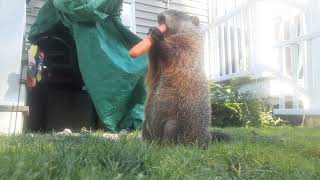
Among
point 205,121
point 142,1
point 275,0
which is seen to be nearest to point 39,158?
point 205,121

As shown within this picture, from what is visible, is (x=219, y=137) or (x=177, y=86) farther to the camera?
(x=219, y=137)

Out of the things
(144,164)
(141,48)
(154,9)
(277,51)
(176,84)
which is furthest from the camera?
(154,9)

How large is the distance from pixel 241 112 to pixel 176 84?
16.5 feet

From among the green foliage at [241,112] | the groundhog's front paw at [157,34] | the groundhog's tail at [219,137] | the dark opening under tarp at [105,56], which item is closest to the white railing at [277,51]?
the green foliage at [241,112]

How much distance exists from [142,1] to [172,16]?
24.6 ft

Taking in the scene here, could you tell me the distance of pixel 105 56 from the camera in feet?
20.1

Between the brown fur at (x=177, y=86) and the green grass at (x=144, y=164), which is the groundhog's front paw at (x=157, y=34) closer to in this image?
the brown fur at (x=177, y=86)

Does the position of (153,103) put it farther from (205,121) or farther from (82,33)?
(82,33)

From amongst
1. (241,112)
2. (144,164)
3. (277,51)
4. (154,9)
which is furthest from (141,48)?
(154,9)

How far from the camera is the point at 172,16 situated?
348 centimetres

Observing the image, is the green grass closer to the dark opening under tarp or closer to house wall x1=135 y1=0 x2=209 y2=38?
the dark opening under tarp

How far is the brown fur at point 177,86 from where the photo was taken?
3.38 m

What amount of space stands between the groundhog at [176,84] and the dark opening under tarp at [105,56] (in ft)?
8.16

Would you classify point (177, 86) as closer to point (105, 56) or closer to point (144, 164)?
point (144, 164)
